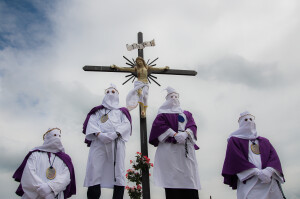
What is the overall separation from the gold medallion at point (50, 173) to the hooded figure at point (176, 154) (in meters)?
1.86

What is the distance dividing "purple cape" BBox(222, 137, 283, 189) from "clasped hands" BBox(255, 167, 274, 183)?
0.13 m

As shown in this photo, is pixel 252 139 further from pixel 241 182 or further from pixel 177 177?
pixel 177 177

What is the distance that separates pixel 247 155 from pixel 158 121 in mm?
1786

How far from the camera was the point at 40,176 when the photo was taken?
562 centimetres

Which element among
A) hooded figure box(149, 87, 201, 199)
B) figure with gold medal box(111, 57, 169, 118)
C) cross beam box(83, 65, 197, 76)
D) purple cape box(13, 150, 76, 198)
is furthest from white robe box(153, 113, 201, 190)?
cross beam box(83, 65, 197, 76)

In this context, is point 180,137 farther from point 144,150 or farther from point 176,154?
point 144,150

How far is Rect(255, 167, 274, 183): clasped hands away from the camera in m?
5.31

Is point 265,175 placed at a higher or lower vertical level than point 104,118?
lower

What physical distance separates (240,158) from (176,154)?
1.17 m

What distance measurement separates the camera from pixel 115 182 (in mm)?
5676

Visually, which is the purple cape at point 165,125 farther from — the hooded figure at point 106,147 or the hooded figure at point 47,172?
the hooded figure at point 47,172

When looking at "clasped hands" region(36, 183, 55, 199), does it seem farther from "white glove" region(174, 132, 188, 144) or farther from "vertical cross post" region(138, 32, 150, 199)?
"white glove" region(174, 132, 188, 144)

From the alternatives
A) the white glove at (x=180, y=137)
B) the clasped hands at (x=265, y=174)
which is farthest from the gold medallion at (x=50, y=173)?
the clasped hands at (x=265, y=174)

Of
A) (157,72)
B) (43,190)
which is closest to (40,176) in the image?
(43,190)
